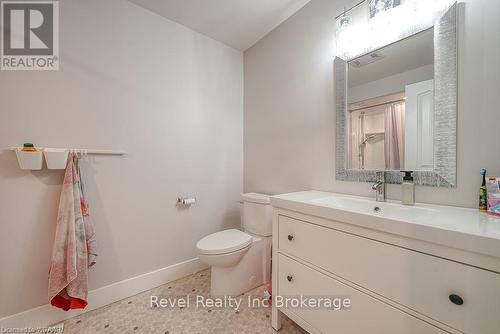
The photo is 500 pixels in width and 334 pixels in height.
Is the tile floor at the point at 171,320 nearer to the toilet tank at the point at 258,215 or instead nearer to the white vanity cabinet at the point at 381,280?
the white vanity cabinet at the point at 381,280

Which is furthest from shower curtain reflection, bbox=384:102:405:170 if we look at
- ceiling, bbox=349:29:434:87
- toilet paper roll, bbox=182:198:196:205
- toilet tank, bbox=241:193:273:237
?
toilet paper roll, bbox=182:198:196:205

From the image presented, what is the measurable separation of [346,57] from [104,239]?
2322 millimetres

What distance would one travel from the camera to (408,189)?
1.09 meters

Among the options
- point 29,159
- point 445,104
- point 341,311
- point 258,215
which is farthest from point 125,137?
point 445,104

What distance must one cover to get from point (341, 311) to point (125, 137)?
6.24 feet

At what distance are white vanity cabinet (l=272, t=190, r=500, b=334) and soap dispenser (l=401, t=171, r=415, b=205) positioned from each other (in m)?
0.44

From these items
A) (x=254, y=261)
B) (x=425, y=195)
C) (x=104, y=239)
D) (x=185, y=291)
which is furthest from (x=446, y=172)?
(x=104, y=239)

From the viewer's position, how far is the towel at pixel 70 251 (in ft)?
4.08

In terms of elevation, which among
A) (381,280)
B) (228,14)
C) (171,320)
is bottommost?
(171,320)

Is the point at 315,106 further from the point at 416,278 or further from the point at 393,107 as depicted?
the point at 416,278

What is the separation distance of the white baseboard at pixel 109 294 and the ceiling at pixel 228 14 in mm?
2348

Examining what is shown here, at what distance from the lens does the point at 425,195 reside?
1.09m

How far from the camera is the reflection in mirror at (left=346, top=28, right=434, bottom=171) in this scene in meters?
1.09

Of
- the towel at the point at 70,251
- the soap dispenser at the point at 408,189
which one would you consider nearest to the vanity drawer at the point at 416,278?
the soap dispenser at the point at 408,189
